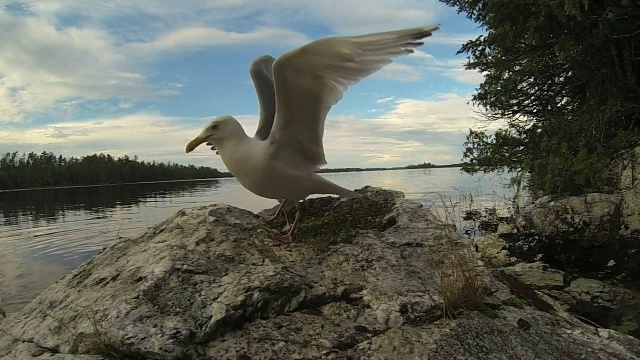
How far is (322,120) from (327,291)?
5.44ft

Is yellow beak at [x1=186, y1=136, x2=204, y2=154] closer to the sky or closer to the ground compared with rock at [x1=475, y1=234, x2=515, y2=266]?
closer to the sky

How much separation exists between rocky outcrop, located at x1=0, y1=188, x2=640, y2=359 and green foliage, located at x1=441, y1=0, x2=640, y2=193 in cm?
680

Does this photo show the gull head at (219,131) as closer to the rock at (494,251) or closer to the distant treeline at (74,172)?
the rock at (494,251)

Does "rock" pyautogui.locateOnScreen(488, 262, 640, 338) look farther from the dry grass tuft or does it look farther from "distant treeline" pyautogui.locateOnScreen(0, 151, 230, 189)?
"distant treeline" pyautogui.locateOnScreen(0, 151, 230, 189)

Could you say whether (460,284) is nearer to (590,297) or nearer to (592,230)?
(590,297)

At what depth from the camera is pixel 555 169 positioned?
31.3 ft

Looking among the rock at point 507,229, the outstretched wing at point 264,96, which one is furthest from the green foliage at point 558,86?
the outstretched wing at point 264,96

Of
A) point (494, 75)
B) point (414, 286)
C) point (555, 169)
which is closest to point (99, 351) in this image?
point (414, 286)

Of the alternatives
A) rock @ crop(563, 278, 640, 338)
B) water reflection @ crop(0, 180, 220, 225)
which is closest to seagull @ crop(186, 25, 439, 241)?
rock @ crop(563, 278, 640, 338)

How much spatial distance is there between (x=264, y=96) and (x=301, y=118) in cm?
119

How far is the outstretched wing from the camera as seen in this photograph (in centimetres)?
503

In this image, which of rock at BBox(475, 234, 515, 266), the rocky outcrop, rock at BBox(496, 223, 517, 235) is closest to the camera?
the rocky outcrop

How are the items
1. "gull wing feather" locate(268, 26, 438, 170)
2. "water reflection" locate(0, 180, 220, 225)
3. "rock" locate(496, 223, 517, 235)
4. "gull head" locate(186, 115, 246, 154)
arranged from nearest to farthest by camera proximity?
"gull wing feather" locate(268, 26, 438, 170) < "gull head" locate(186, 115, 246, 154) < "rock" locate(496, 223, 517, 235) < "water reflection" locate(0, 180, 220, 225)

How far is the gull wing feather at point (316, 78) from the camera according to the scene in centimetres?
340
